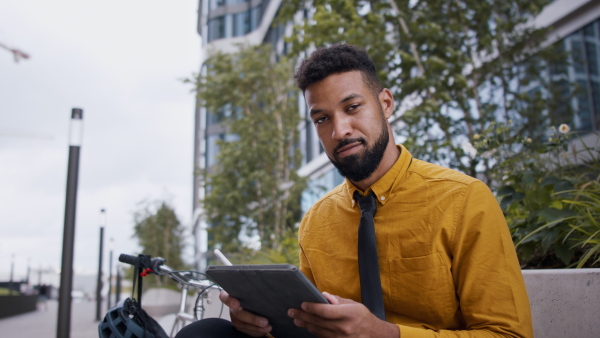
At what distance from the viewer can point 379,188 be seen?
82.8 inches

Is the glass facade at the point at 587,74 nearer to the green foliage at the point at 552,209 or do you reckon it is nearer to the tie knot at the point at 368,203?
the green foliage at the point at 552,209

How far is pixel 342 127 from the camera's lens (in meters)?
2.09

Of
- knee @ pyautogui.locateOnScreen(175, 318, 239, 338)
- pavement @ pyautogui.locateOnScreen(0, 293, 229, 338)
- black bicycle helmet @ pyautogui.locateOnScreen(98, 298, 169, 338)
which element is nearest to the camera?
knee @ pyautogui.locateOnScreen(175, 318, 239, 338)

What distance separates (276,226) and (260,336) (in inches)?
489

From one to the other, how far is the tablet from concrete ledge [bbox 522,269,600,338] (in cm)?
132

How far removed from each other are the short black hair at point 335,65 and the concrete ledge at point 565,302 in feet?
4.16

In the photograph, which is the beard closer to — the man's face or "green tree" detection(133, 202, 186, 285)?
the man's face

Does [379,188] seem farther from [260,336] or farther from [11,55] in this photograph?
[11,55]

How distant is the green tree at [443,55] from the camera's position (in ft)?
23.8

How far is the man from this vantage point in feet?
5.42

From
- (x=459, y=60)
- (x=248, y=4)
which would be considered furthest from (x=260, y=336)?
(x=248, y=4)

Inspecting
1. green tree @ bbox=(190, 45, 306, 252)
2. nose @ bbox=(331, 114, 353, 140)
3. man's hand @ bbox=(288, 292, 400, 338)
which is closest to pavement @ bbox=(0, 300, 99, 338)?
green tree @ bbox=(190, 45, 306, 252)

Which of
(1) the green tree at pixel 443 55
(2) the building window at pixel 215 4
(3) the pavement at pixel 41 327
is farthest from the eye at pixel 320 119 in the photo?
(2) the building window at pixel 215 4

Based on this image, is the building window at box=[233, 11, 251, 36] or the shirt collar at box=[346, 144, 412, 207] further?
the building window at box=[233, 11, 251, 36]
